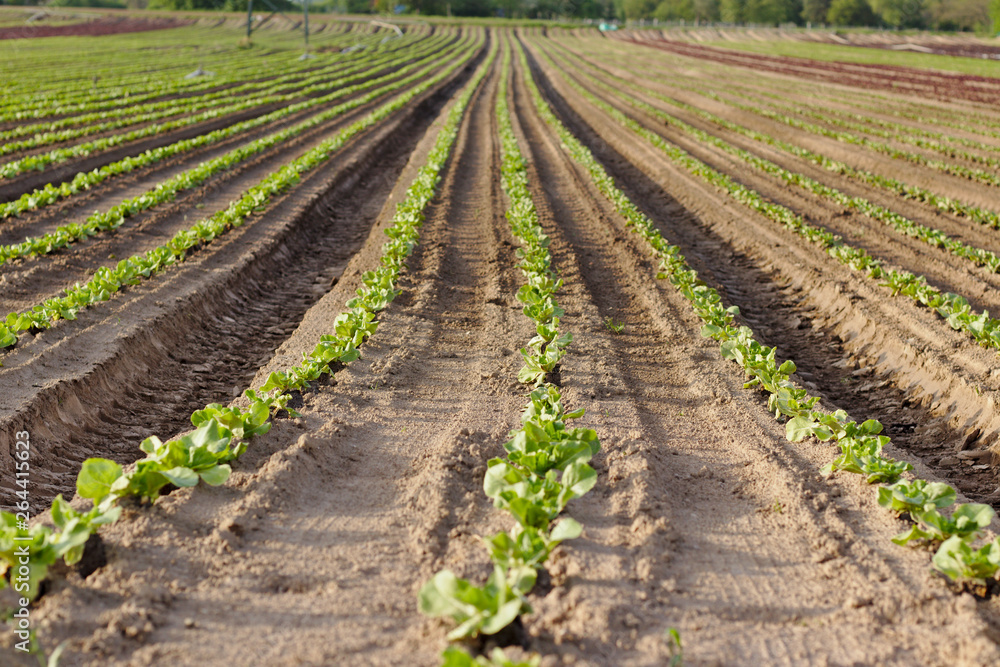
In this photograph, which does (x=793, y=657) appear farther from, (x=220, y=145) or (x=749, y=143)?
(x=749, y=143)

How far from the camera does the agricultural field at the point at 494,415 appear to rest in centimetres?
329

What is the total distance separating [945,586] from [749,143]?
20918 millimetres

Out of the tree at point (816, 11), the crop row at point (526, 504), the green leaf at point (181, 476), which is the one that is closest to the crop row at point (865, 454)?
the crop row at point (526, 504)

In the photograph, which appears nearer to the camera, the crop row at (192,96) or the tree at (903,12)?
the crop row at (192,96)

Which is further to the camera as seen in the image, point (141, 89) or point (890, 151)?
point (141, 89)

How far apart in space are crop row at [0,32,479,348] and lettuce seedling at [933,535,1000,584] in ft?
24.8

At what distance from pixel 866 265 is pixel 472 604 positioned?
9.08 m

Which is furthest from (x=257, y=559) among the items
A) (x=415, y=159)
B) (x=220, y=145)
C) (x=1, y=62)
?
(x=1, y=62)

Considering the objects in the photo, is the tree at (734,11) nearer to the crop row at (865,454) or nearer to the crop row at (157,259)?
the crop row at (157,259)

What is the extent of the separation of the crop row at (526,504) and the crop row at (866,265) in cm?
462

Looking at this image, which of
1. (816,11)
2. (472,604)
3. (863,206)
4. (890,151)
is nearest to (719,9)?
(816,11)

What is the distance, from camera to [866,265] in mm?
9938

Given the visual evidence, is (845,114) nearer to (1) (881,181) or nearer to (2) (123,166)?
(1) (881,181)

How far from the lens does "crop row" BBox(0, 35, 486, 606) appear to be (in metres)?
3.29
